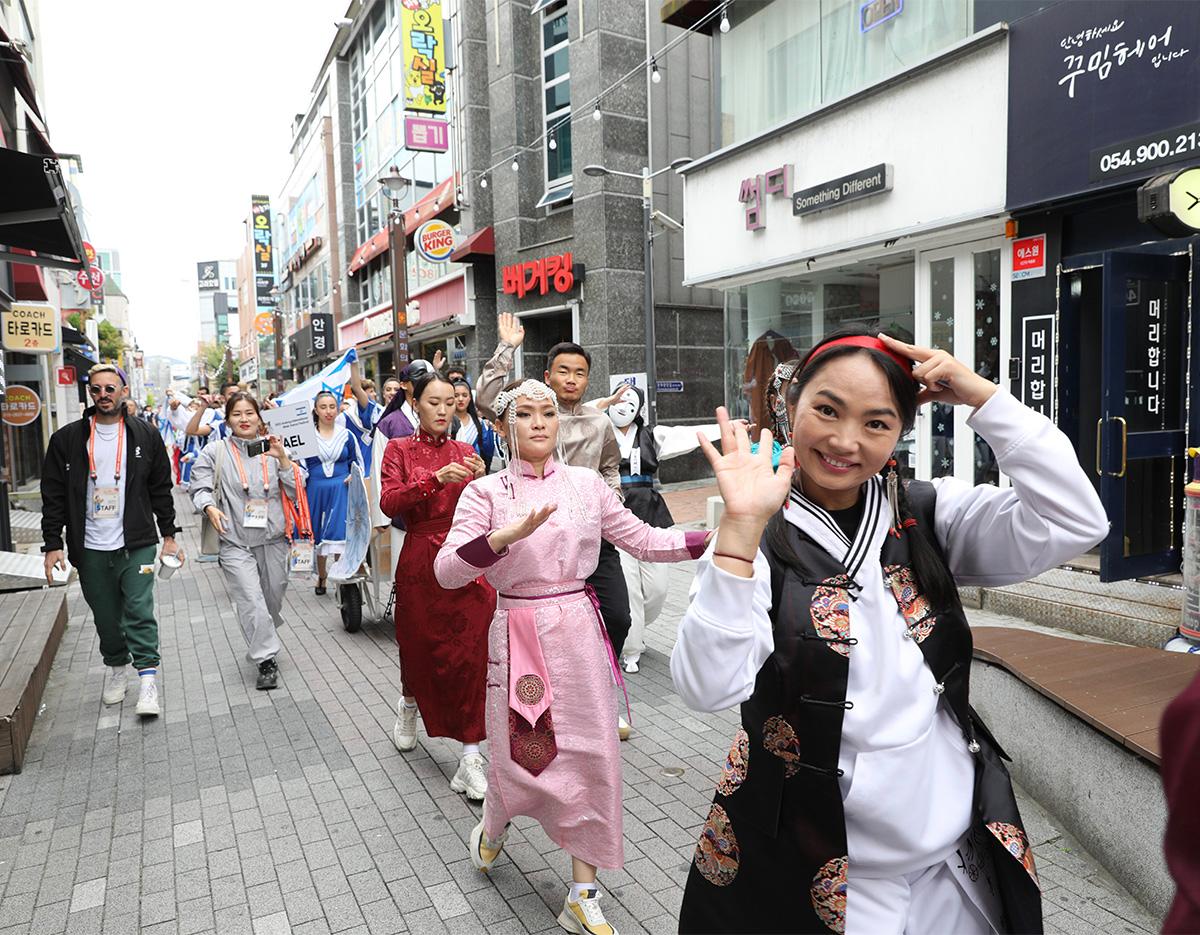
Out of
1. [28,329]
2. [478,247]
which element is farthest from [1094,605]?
[28,329]

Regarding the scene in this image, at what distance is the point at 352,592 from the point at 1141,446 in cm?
617

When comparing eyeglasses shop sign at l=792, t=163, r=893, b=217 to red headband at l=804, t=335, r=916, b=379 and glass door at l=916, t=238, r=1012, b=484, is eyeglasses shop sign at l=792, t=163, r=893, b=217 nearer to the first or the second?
glass door at l=916, t=238, r=1012, b=484

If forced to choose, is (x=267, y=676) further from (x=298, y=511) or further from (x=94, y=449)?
(x=94, y=449)

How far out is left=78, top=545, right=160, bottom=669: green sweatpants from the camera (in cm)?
536

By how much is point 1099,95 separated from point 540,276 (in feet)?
38.5

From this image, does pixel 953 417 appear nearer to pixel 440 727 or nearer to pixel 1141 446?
pixel 1141 446

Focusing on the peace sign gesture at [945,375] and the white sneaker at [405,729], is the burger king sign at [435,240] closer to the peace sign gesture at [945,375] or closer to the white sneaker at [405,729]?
the white sneaker at [405,729]

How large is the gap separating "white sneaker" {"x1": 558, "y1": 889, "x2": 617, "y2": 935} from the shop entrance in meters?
4.54

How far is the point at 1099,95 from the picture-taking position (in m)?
6.91

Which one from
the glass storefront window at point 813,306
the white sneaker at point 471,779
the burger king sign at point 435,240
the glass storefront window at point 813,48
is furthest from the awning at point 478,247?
the white sneaker at point 471,779

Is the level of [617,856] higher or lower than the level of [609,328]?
lower

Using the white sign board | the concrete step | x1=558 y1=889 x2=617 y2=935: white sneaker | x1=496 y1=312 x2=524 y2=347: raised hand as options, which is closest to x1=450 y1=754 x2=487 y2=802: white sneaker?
x1=558 y1=889 x2=617 y2=935: white sneaker

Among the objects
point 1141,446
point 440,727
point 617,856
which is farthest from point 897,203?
point 617,856

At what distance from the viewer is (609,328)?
15969 mm
